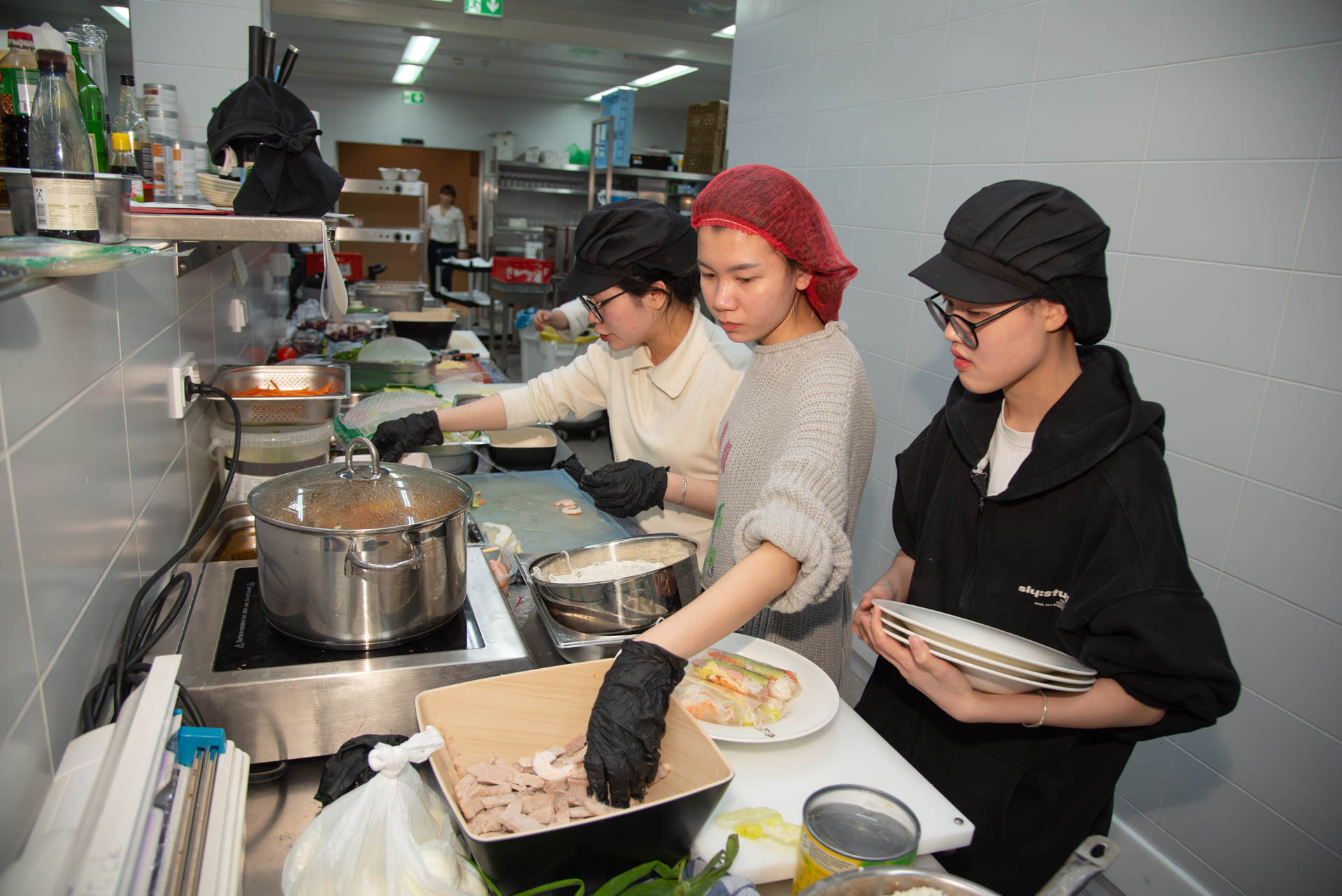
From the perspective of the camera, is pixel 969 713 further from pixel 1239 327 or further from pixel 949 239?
pixel 1239 327

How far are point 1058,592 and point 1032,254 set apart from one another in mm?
542

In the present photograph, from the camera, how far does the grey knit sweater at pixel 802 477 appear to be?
1.20 metres


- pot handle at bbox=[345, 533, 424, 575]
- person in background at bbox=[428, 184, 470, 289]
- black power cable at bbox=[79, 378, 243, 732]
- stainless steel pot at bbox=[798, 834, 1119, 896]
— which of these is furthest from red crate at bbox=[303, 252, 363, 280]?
stainless steel pot at bbox=[798, 834, 1119, 896]

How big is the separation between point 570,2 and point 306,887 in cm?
794

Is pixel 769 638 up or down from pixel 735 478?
down

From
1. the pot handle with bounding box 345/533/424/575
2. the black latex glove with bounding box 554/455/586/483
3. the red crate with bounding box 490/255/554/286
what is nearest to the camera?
the pot handle with bounding box 345/533/424/575

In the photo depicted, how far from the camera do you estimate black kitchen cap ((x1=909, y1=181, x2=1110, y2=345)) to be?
1.17 metres

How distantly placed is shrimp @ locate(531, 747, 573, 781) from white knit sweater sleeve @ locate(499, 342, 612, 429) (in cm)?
146

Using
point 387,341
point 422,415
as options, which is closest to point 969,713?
point 422,415

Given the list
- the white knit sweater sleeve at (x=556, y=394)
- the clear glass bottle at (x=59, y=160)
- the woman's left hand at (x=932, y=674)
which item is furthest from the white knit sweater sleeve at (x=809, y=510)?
the white knit sweater sleeve at (x=556, y=394)

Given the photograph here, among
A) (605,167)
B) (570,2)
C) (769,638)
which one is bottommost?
(769,638)

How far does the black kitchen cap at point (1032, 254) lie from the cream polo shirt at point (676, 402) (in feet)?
2.75

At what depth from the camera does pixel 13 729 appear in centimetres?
77

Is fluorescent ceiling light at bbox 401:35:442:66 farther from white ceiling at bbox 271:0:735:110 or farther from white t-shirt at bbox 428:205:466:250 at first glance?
white t-shirt at bbox 428:205:466:250
